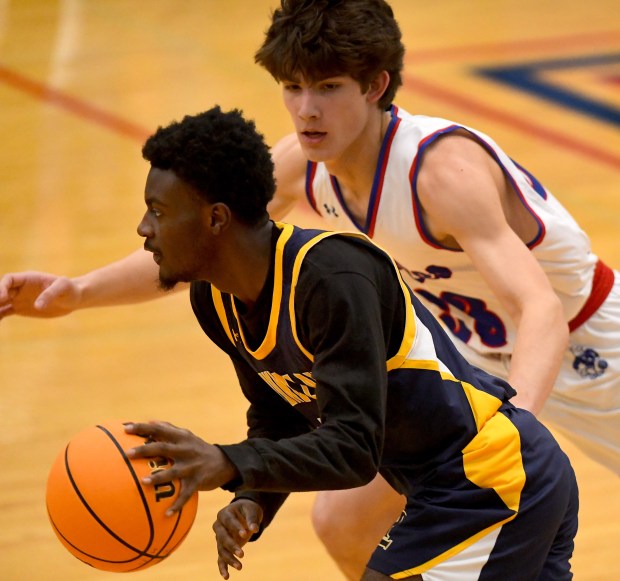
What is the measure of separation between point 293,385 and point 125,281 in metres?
1.25

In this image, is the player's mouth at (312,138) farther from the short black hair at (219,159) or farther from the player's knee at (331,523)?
the player's knee at (331,523)

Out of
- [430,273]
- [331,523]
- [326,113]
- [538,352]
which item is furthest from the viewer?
[430,273]

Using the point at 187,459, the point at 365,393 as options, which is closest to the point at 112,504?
the point at 187,459

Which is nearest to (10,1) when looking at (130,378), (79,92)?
(79,92)

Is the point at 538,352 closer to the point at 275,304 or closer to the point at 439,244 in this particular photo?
the point at 439,244

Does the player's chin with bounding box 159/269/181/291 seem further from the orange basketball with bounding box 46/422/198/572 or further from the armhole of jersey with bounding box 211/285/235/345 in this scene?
the orange basketball with bounding box 46/422/198/572

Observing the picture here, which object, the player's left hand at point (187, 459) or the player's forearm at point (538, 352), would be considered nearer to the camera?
the player's left hand at point (187, 459)

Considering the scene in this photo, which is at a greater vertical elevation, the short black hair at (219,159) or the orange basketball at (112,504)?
the short black hair at (219,159)

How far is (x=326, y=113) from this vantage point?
3.52 meters

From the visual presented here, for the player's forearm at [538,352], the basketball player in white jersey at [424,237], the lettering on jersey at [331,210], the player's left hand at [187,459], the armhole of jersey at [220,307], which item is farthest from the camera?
the lettering on jersey at [331,210]

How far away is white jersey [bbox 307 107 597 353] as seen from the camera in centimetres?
371

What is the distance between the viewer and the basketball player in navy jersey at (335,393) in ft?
8.07

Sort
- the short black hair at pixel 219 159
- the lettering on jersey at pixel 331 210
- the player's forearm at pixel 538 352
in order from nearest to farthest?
the short black hair at pixel 219 159, the player's forearm at pixel 538 352, the lettering on jersey at pixel 331 210

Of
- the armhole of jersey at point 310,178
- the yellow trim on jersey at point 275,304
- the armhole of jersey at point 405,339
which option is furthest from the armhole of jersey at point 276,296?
the armhole of jersey at point 310,178
